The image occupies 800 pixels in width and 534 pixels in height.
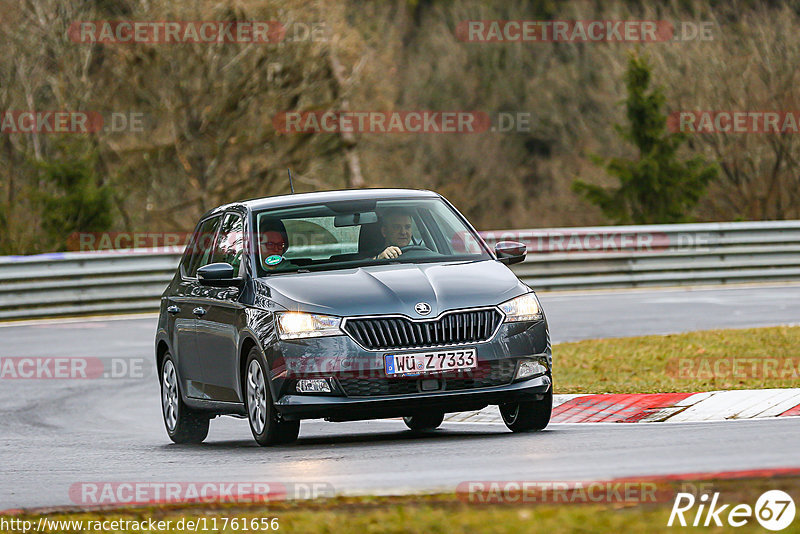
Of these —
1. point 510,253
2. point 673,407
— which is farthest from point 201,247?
point 673,407

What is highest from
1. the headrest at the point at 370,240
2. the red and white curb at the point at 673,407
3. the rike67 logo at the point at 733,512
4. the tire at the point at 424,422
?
the headrest at the point at 370,240

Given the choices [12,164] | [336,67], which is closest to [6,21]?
[12,164]

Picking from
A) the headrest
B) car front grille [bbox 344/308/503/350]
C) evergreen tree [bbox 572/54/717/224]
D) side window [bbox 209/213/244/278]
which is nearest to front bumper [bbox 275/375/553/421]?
car front grille [bbox 344/308/503/350]

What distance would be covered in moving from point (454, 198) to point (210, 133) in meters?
15.5

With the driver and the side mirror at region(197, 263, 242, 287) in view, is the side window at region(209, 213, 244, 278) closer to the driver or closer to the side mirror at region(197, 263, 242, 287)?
the side mirror at region(197, 263, 242, 287)

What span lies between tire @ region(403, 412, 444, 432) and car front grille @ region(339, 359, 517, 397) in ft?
7.02

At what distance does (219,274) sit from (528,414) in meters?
2.32

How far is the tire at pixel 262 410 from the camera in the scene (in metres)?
10.5

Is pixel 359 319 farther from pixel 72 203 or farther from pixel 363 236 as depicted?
pixel 72 203

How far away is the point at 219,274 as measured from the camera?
11242 mm

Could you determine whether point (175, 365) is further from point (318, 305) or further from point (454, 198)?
point (454, 198)

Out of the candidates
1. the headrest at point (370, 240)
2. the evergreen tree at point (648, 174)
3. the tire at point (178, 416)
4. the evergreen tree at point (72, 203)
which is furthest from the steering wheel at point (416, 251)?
the evergreen tree at point (648, 174)

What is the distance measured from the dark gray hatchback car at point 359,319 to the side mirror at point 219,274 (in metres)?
0.01

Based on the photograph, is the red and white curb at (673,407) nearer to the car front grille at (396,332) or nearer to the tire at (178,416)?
the tire at (178,416)
